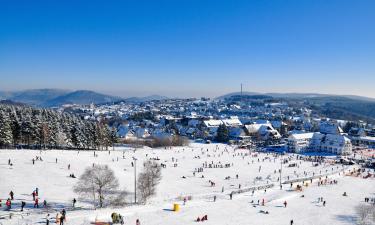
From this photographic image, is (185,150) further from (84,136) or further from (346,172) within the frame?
(346,172)

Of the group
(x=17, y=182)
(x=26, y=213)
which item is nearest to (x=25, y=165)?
(x=17, y=182)

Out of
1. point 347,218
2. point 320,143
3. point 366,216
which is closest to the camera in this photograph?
point 366,216

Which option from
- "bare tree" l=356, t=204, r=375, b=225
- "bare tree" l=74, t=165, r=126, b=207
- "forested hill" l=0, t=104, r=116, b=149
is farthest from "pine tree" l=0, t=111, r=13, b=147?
"bare tree" l=356, t=204, r=375, b=225

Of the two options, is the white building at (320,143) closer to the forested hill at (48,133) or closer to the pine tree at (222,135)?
the pine tree at (222,135)

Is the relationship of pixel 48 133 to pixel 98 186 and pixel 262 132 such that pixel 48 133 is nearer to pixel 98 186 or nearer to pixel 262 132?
pixel 98 186

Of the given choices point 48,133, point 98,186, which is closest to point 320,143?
point 48,133

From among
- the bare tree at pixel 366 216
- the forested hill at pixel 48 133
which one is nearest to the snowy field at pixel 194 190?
the bare tree at pixel 366 216
